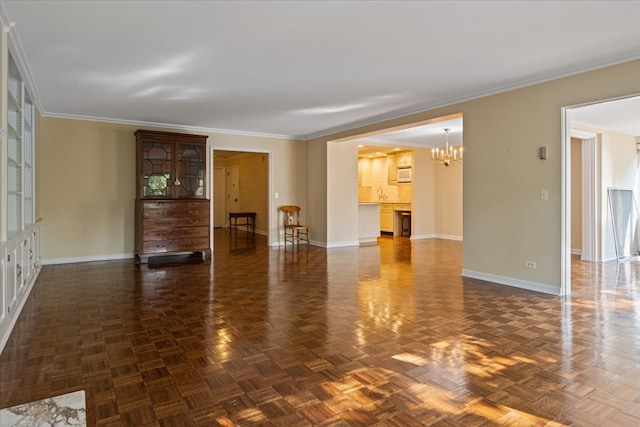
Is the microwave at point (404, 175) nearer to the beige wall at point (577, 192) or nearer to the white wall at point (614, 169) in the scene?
the beige wall at point (577, 192)

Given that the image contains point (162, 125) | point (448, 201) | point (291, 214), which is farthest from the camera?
point (448, 201)

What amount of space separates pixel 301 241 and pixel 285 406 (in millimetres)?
7134

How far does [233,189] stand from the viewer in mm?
13094

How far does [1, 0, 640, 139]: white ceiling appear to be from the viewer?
288 cm

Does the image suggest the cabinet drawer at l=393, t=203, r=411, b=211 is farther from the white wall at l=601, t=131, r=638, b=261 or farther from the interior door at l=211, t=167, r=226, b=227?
the interior door at l=211, t=167, r=226, b=227

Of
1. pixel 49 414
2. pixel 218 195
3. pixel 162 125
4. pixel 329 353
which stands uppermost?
pixel 162 125

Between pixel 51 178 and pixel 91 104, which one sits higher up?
pixel 91 104

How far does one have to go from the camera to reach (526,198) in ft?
15.2

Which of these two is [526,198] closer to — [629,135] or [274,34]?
[274,34]

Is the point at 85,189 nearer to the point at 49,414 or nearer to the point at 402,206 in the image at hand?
the point at 49,414

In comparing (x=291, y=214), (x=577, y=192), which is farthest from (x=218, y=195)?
(x=577, y=192)

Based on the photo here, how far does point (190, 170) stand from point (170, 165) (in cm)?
36

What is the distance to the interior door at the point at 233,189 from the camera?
504 inches

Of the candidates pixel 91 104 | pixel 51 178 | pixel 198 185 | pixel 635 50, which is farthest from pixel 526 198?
pixel 51 178
